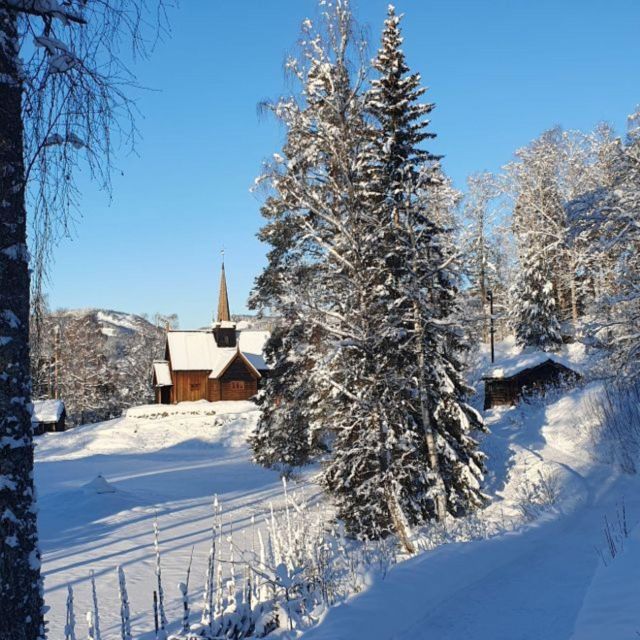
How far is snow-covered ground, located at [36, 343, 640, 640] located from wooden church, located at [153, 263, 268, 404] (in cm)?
981

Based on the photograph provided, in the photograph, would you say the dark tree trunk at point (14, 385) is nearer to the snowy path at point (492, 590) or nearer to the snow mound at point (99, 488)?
the snowy path at point (492, 590)

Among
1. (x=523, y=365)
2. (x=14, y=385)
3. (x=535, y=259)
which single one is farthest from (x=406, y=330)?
(x=535, y=259)

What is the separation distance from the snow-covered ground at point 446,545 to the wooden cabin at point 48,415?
12.2 m

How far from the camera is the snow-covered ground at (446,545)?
5.36 metres

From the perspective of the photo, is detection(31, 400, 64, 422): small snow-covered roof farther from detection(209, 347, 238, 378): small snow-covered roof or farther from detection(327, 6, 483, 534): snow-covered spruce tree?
detection(327, 6, 483, 534): snow-covered spruce tree

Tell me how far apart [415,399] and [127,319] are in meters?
151

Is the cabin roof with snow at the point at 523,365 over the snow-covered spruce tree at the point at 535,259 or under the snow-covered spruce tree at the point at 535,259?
under

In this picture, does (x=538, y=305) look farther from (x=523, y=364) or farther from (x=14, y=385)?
(x=14, y=385)

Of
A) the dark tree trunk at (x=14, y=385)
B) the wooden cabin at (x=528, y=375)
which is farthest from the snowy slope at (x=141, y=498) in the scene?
the wooden cabin at (x=528, y=375)

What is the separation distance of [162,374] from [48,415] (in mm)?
9190

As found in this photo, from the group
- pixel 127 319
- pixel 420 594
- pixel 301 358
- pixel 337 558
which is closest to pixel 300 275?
pixel 301 358

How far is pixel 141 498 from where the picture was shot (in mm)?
20078

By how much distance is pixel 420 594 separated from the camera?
6000 mm

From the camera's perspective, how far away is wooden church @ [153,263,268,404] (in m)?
45.3
